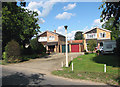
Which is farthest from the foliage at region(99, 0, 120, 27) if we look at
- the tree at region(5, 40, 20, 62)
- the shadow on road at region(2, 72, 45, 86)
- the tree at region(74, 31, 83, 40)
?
the tree at region(74, 31, 83, 40)

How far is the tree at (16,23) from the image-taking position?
51.3ft

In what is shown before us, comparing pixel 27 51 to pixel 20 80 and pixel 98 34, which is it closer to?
pixel 20 80

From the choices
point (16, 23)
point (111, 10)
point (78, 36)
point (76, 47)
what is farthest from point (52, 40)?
point (78, 36)

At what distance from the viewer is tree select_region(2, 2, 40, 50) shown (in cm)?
1564

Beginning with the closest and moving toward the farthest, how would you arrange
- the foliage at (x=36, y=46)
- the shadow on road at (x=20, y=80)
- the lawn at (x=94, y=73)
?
1. the shadow on road at (x=20, y=80)
2. the lawn at (x=94, y=73)
3. the foliage at (x=36, y=46)

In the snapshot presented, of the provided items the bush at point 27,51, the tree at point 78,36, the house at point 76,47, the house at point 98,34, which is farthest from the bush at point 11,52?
the tree at point 78,36

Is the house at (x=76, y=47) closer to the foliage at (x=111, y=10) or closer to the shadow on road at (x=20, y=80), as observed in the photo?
the foliage at (x=111, y=10)

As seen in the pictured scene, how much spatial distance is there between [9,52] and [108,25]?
5450 cm

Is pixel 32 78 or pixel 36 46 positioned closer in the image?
pixel 32 78

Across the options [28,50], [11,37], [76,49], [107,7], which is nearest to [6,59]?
[11,37]

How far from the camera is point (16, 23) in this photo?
57.7 feet

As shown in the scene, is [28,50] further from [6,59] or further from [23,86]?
[23,86]

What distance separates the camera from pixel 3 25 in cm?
1553

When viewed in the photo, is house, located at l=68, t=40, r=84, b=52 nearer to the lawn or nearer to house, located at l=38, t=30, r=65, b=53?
house, located at l=38, t=30, r=65, b=53
